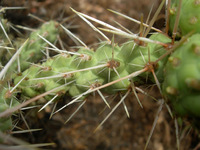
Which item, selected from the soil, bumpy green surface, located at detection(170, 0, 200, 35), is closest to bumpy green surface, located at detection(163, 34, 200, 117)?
bumpy green surface, located at detection(170, 0, 200, 35)

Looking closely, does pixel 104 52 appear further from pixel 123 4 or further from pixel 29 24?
pixel 123 4

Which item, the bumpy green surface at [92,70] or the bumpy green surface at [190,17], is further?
the bumpy green surface at [92,70]

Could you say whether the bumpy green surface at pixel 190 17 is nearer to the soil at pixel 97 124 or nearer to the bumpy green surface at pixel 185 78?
the bumpy green surface at pixel 185 78

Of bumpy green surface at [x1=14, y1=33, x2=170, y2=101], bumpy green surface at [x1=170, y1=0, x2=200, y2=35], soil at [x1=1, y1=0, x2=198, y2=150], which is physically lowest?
soil at [x1=1, y1=0, x2=198, y2=150]

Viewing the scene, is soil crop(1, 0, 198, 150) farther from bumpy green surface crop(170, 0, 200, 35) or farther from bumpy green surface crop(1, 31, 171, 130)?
bumpy green surface crop(170, 0, 200, 35)

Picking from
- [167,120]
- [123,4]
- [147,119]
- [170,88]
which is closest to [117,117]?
[147,119]

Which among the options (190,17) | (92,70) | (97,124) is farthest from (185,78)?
(97,124)

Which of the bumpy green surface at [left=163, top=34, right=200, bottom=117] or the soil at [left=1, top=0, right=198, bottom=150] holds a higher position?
the bumpy green surface at [left=163, top=34, right=200, bottom=117]

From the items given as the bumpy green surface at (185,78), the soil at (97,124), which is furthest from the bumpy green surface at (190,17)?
the soil at (97,124)
